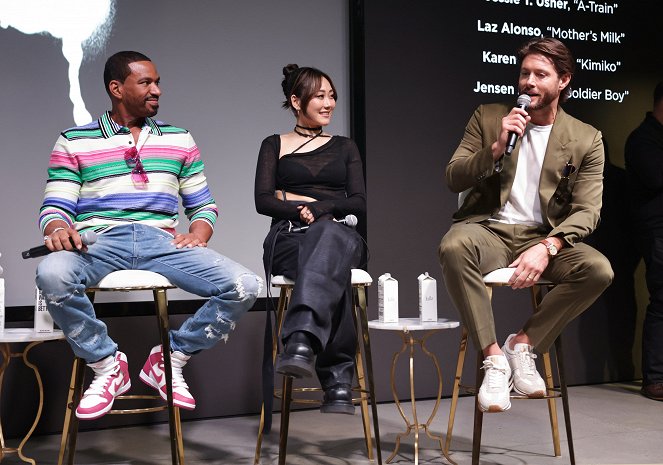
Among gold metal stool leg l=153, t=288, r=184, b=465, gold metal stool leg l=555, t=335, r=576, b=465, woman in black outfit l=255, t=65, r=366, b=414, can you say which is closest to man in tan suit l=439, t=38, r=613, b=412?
gold metal stool leg l=555, t=335, r=576, b=465

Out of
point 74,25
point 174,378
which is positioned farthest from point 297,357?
point 74,25

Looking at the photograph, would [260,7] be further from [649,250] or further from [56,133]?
[649,250]

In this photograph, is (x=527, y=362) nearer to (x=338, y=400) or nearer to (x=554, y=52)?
(x=338, y=400)

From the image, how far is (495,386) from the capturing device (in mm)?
2924

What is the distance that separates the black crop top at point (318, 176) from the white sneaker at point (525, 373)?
83cm

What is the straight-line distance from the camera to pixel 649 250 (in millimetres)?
4957

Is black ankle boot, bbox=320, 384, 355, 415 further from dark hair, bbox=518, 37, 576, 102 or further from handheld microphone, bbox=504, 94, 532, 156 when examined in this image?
dark hair, bbox=518, 37, 576, 102

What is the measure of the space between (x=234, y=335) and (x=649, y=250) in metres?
2.45

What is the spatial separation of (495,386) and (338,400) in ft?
1.78

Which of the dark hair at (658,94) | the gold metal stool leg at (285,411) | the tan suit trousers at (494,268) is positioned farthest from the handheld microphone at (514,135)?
the dark hair at (658,94)

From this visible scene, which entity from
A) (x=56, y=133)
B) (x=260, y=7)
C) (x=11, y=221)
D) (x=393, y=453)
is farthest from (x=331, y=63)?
(x=393, y=453)

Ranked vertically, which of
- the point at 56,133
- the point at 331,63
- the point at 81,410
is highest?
the point at 331,63

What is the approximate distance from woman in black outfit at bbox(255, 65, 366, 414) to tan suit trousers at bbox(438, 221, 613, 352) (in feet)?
1.22

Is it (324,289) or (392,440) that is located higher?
(324,289)
